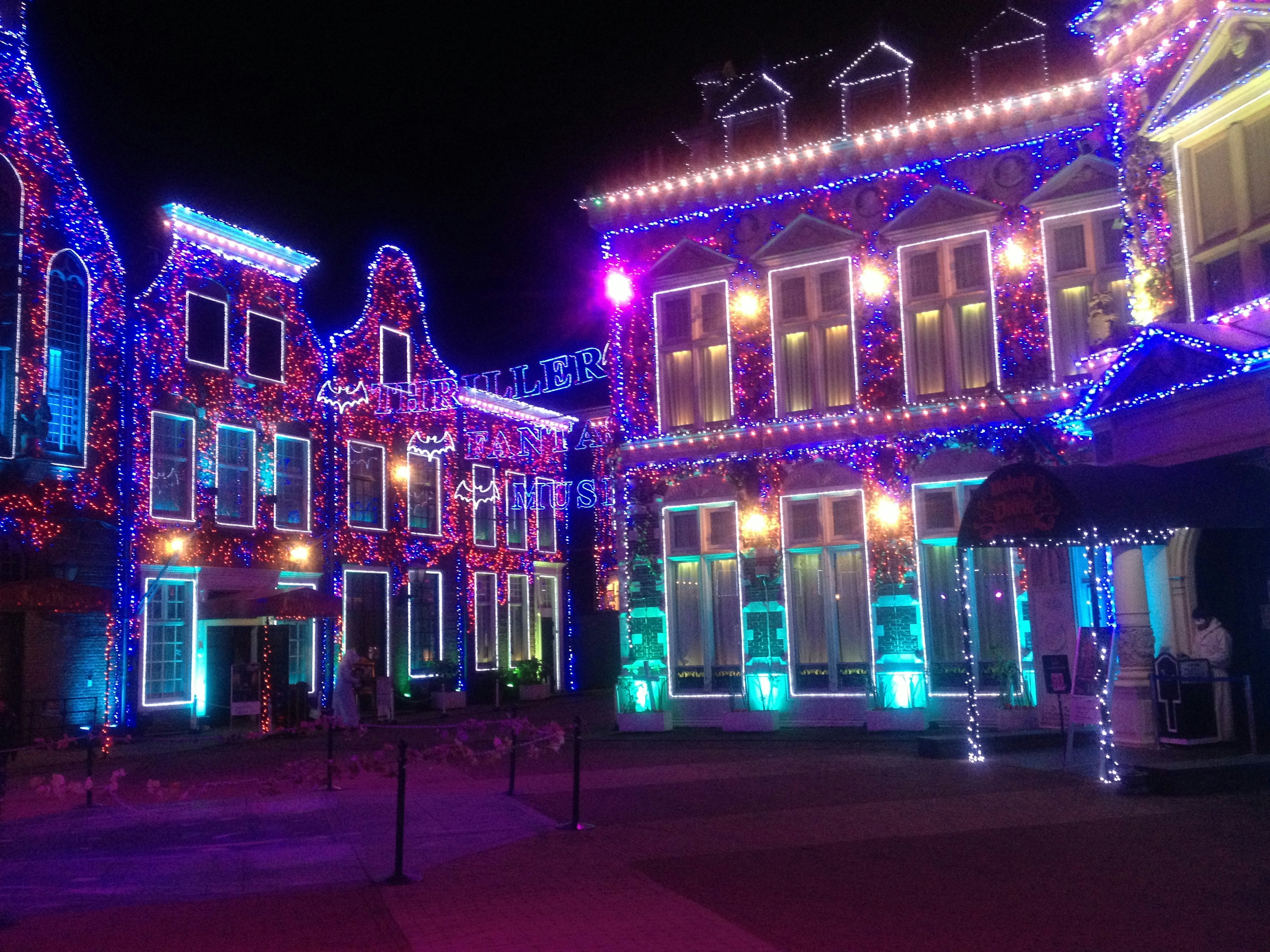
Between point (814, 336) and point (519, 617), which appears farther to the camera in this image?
point (519, 617)

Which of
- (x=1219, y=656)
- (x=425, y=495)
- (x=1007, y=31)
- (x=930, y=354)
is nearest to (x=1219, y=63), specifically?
(x=1007, y=31)

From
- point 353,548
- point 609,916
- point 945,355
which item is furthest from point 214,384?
point 609,916

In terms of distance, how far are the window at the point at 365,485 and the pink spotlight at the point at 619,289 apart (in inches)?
429

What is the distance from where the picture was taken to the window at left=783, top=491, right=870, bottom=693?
19688mm

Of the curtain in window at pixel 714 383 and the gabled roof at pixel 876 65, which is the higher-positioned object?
the gabled roof at pixel 876 65

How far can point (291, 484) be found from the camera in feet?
92.6

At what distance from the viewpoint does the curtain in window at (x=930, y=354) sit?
19250mm

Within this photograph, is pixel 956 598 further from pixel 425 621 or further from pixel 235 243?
pixel 235 243

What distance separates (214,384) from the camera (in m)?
26.1

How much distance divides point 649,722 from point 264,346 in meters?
13.8

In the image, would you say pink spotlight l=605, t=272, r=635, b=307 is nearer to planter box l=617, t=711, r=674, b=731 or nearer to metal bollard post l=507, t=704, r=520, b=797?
planter box l=617, t=711, r=674, b=731

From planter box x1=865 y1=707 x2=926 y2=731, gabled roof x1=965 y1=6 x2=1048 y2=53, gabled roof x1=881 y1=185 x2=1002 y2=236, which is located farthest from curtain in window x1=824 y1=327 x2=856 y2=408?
planter box x1=865 y1=707 x2=926 y2=731

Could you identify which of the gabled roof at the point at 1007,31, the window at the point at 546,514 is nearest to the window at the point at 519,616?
the window at the point at 546,514

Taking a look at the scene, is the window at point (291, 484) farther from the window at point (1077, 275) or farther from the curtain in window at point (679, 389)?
the window at point (1077, 275)
